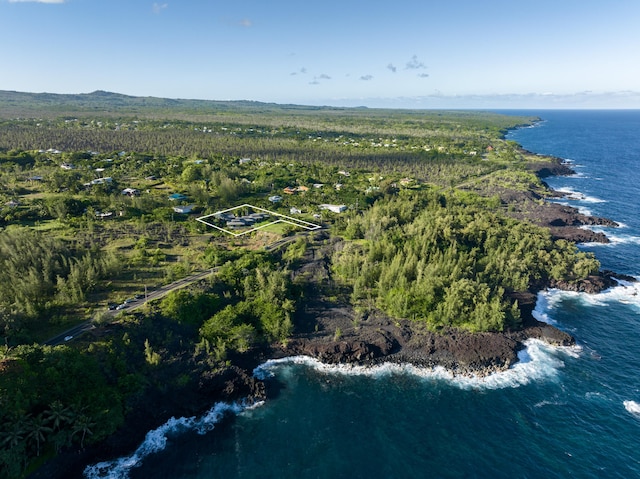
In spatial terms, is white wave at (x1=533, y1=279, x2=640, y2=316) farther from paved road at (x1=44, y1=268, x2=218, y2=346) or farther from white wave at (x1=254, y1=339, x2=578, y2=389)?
paved road at (x1=44, y1=268, x2=218, y2=346)

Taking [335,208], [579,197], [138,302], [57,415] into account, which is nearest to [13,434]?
[57,415]

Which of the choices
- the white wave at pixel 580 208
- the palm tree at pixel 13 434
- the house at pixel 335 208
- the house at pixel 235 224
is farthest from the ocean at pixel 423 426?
the white wave at pixel 580 208

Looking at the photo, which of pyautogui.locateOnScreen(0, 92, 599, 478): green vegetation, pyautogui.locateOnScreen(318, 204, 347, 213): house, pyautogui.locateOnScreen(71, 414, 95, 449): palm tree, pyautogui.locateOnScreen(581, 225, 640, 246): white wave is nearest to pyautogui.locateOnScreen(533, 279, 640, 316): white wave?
pyautogui.locateOnScreen(0, 92, 599, 478): green vegetation

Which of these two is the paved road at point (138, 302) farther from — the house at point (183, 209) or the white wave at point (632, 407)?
the white wave at point (632, 407)

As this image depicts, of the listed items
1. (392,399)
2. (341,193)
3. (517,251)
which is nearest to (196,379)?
(392,399)

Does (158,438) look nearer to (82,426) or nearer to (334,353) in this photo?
(82,426)
